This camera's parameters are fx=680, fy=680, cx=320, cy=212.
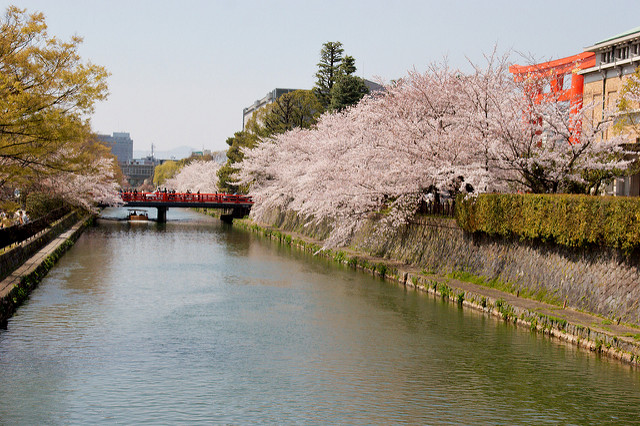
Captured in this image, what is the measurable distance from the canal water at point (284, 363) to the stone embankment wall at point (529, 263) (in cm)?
194

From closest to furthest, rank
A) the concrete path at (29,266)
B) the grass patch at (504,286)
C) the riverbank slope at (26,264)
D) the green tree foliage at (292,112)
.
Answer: the riverbank slope at (26,264) → the grass patch at (504,286) → the concrete path at (29,266) → the green tree foliage at (292,112)

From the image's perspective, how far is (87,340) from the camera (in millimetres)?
17859

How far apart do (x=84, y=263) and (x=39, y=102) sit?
10.8 m

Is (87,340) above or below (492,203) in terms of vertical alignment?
below

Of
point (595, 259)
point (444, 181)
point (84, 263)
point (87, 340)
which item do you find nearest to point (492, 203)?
point (444, 181)

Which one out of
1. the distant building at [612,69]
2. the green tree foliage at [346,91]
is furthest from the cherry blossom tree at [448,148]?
the green tree foliage at [346,91]

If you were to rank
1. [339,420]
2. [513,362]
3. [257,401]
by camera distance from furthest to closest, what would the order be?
[513,362] → [257,401] → [339,420]

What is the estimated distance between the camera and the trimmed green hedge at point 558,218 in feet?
58.1

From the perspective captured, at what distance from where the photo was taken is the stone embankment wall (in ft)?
59.5

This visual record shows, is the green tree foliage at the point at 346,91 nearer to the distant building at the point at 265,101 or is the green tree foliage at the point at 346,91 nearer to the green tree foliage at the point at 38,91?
the green tree foliage at the point at 38,91

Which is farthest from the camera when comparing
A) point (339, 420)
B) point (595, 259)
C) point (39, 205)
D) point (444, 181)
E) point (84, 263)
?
point (39, 205)

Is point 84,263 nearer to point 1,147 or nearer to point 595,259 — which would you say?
point 1,147

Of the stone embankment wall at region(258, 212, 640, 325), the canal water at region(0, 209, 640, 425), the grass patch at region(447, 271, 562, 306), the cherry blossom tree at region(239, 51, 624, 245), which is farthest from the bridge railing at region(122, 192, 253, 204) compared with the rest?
the grass patch at region(447, 271, 562, 306)

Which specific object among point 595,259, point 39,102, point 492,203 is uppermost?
point 39,102
